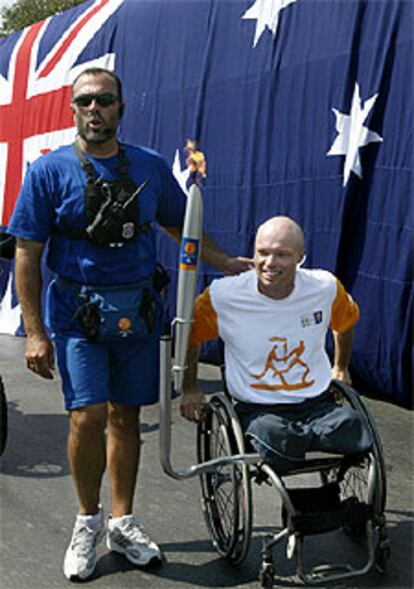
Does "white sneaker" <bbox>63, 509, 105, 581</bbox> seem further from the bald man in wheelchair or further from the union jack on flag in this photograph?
the union jack on flag

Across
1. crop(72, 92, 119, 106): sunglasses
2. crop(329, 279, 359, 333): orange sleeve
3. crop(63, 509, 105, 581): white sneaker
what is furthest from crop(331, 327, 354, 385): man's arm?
crop(72, 92, 119, 106): sunglasses

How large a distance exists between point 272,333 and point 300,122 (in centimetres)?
272

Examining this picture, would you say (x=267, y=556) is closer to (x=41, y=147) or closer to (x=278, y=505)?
(x=278, y=505)

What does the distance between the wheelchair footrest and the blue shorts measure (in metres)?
0.63

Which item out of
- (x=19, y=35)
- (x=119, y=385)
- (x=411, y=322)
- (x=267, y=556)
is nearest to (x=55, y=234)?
(x=119, y=385)

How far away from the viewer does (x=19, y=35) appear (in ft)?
28.2

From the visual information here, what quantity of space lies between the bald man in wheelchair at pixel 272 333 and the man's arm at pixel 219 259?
12 centimetres

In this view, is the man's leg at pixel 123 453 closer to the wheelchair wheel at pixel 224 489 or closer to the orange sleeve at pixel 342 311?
the wheelchair wheel at pixel 224 489

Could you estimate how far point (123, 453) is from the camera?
2824 millimetres

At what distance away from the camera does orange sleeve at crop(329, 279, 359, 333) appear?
114 inches

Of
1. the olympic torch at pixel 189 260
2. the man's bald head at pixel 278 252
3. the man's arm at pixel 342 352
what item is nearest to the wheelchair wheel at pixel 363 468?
the man's arm at pixel 342 352

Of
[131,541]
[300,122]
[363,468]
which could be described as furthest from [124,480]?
[300,122]

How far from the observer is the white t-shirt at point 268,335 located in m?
2.74

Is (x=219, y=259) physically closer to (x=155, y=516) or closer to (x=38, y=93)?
(x=155, y=516)
